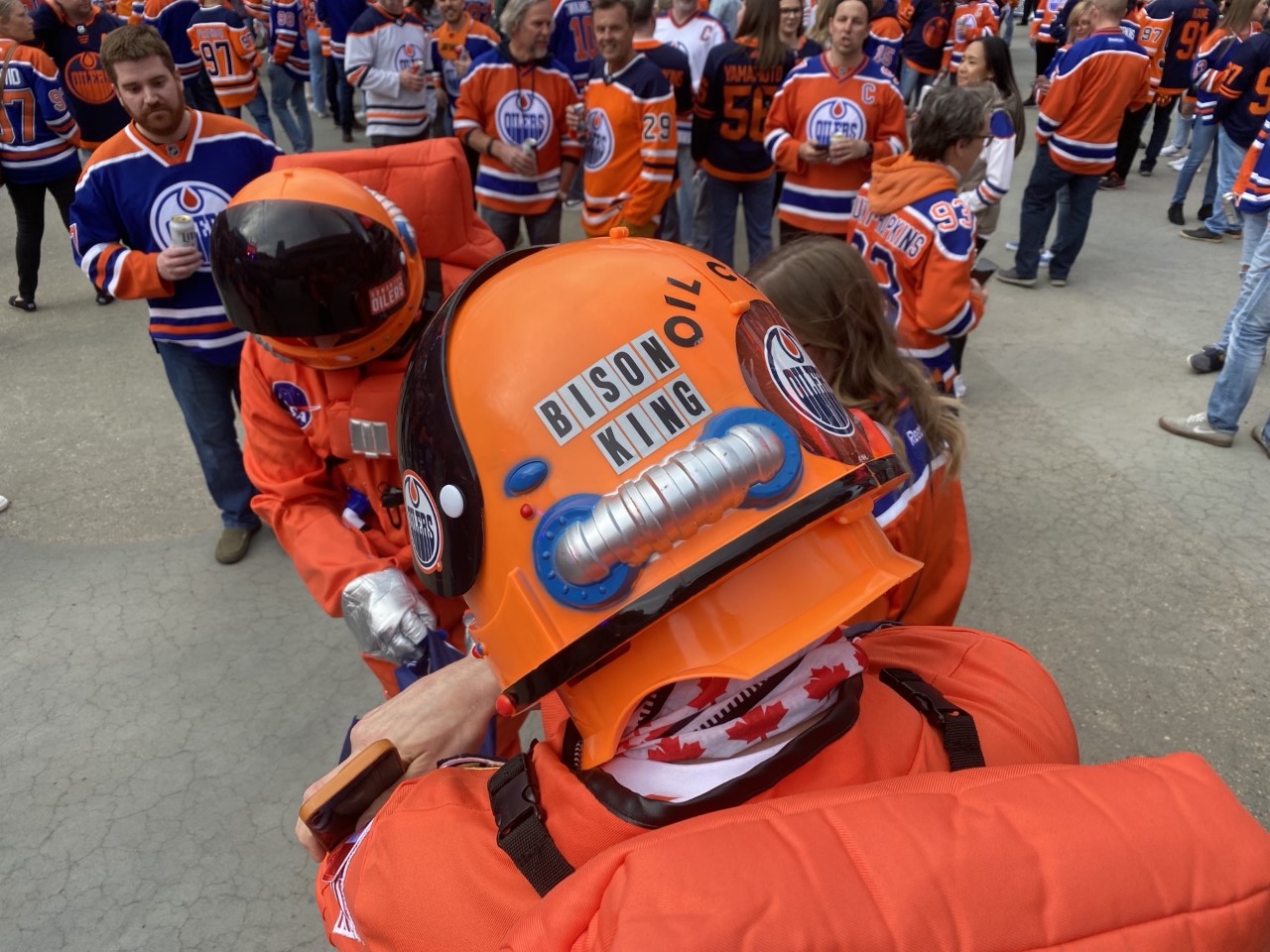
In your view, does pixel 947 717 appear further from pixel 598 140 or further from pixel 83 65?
pixel 83 65

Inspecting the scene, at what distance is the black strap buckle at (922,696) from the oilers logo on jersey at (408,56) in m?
6.62

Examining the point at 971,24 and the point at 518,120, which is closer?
the point at 518,120

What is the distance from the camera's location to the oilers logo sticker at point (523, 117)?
516 centimetres

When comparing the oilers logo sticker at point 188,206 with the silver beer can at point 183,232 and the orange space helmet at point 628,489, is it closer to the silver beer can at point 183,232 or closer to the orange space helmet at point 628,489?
the silver beer can at point 183,232

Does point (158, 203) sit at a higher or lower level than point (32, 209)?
higher

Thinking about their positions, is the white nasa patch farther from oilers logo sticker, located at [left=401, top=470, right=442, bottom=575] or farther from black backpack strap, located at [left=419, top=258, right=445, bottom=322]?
black backpack strap, located at [left=419, top=258, right=445, bottom=322]

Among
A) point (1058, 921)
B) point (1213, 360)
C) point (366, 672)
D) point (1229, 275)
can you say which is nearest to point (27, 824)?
point (366, 672)

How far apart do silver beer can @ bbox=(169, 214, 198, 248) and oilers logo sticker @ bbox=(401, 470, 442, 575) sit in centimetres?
265

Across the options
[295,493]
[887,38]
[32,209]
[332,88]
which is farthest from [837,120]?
[332,88]

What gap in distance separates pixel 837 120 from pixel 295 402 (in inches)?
144

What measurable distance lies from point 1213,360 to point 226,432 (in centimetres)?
537

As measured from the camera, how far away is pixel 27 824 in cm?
268

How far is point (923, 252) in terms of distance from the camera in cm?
341

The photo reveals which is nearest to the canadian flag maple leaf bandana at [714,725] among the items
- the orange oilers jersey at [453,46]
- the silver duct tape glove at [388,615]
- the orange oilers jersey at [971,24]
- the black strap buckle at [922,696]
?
the black strap buckle at [922,696]
